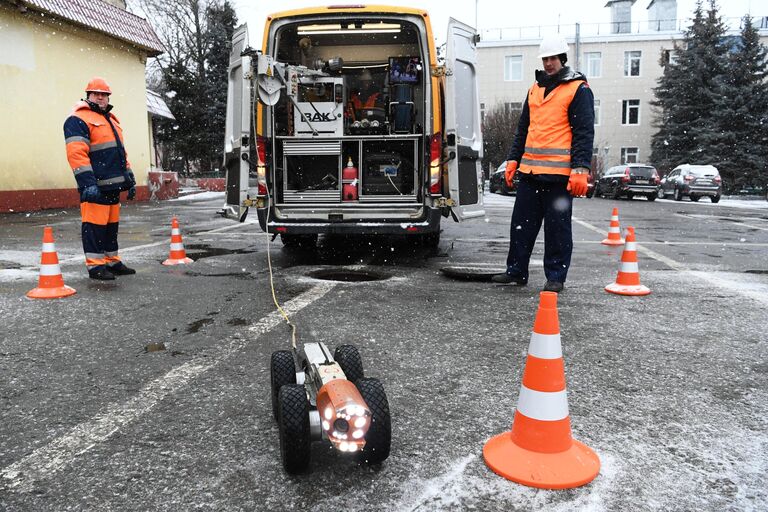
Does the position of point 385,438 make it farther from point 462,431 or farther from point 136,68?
point 136,68

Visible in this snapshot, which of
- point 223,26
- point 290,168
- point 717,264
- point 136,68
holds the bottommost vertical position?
point 717,264

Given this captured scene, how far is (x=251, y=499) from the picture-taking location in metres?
2.04

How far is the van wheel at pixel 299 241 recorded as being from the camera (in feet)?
26.4

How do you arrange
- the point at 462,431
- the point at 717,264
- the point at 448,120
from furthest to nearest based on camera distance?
the point at 717,264
the point at 448,120
the point at 462,431

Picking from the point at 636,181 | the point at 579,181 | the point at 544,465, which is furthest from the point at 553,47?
the point at 636,181

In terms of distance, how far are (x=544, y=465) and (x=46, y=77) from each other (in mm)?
17593

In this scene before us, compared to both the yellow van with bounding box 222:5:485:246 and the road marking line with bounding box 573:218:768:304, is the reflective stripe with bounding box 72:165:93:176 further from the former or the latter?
the road marking line with bounding box 573:218:768:304

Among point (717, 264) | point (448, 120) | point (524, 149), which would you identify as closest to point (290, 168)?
point (448, 120)

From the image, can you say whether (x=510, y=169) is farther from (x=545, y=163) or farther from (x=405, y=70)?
(x=405, y=70)

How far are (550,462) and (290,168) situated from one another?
6.64m

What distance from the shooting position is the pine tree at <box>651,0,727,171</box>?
33281mm

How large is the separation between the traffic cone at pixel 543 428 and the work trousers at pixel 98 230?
4769mm

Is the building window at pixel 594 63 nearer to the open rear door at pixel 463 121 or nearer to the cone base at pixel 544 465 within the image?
the open rear door at pixel 463 121

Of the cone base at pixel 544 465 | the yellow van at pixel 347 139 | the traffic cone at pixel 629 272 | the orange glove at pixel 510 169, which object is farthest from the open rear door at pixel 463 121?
the cone base at pixel 544 465
